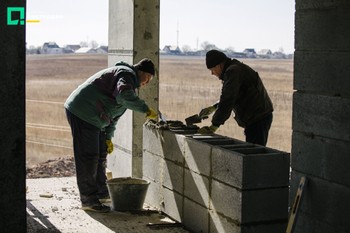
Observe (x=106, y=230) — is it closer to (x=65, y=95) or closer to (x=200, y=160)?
(x=200, y=160)

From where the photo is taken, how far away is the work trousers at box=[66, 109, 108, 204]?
7.09 metres

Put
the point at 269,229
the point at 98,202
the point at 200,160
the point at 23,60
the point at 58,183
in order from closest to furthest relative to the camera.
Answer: the point at 23,60, the point at 269,229, the point at 200,160, the point at 98,202, the point at 58,183

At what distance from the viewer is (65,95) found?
→ 30.4 m

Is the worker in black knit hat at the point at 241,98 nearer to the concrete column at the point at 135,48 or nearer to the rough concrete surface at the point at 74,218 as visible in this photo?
the rough concrete surface at the point at 74,218

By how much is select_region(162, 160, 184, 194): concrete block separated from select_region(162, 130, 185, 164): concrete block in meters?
0.07

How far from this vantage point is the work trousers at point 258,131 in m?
7.10

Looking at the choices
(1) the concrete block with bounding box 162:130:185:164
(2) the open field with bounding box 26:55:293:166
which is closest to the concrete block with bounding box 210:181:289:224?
(1) the concrete block with bounding box 162:130:185:164

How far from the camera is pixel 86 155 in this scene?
7148 millimetres

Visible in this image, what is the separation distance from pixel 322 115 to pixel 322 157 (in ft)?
1.14

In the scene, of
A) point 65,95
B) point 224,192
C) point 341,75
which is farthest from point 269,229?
point 65,95

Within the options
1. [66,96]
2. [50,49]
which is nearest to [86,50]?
[50,49]

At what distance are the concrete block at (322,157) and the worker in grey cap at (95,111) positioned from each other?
1924mm

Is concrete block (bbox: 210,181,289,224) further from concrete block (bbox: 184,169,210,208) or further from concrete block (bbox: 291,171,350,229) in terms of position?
concrete block (bbox: 184,169,210,208)

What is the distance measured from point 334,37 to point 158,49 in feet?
12.1
